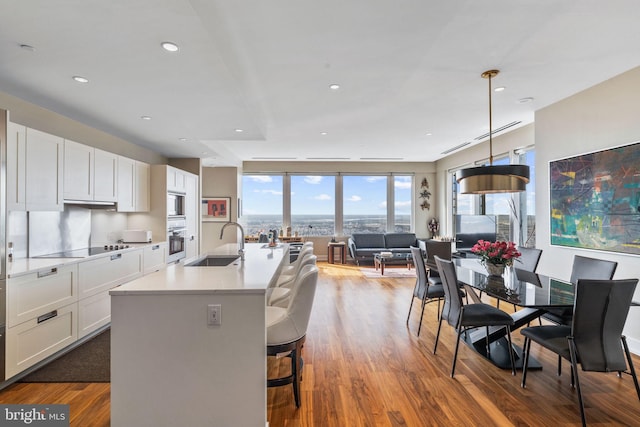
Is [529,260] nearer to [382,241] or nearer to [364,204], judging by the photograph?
[382,241]

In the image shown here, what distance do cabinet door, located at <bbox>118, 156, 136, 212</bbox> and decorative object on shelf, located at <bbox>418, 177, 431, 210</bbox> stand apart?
7.16 metres

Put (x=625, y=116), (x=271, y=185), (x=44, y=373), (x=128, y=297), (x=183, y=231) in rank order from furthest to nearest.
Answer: (x=271, y=185) < (x=183, y=231) < (x=625, y=116) < (x=44, y=373) < (x=128, y=297)

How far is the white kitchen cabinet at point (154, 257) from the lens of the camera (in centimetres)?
442

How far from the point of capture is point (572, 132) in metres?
A: 3.85

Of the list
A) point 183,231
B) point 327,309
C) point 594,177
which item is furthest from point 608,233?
point 183,231

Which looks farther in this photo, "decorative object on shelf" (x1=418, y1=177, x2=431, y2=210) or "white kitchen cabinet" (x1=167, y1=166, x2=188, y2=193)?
"decorative object on shelf" (x1=418, y1=177, x2=431, y2=210)

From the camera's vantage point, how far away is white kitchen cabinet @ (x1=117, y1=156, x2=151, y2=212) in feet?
14.3

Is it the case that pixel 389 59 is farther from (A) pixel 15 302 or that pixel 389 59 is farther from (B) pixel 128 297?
(A) pixel 15 302

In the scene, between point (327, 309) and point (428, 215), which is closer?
point (327, 309)

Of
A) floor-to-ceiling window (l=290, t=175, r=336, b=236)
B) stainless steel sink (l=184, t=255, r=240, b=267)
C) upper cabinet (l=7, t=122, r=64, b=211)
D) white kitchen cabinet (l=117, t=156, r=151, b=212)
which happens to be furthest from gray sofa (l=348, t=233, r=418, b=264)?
upper cabinet (l=7, t=122, r=64, b=211)

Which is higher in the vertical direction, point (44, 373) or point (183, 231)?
point (183, 231)

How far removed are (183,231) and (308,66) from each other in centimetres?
381

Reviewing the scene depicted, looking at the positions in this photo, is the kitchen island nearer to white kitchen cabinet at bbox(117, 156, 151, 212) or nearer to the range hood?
the range hood

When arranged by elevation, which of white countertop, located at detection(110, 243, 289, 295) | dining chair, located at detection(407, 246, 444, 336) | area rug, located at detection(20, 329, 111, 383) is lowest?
area rug, located at detection(20, 329, 111, 383)
